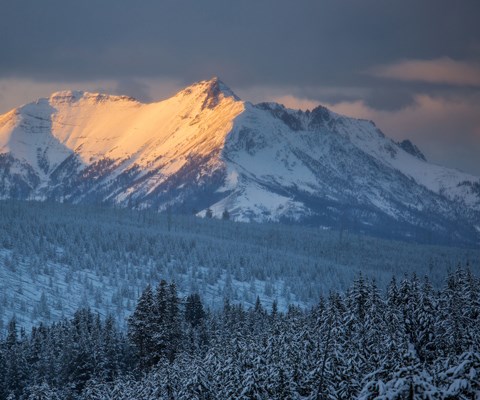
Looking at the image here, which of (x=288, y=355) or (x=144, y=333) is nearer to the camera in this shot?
(x=288, y=355)

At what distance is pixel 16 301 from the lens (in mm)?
195500

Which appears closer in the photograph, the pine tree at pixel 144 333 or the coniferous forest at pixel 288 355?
the coniferous forest at pixel 288 355

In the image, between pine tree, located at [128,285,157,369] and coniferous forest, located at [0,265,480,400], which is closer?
coniferous forest, located at [0,265,480,400]

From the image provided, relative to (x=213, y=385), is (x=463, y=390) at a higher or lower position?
higher

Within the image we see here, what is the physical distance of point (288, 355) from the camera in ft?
232

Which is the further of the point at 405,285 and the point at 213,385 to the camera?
the point at 405,285

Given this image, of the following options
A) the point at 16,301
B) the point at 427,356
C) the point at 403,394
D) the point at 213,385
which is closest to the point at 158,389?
the point at 213,385

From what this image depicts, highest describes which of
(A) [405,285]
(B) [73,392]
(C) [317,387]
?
(A) [405,285]

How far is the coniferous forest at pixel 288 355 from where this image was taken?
161 feet

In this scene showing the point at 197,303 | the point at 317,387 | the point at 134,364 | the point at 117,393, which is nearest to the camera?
the point at 317,387

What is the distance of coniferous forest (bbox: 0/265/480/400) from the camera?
49.1 metres

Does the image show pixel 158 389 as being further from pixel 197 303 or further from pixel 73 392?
pixel 197 303

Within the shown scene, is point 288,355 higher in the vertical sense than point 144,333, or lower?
higher

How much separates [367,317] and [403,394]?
132 ft
